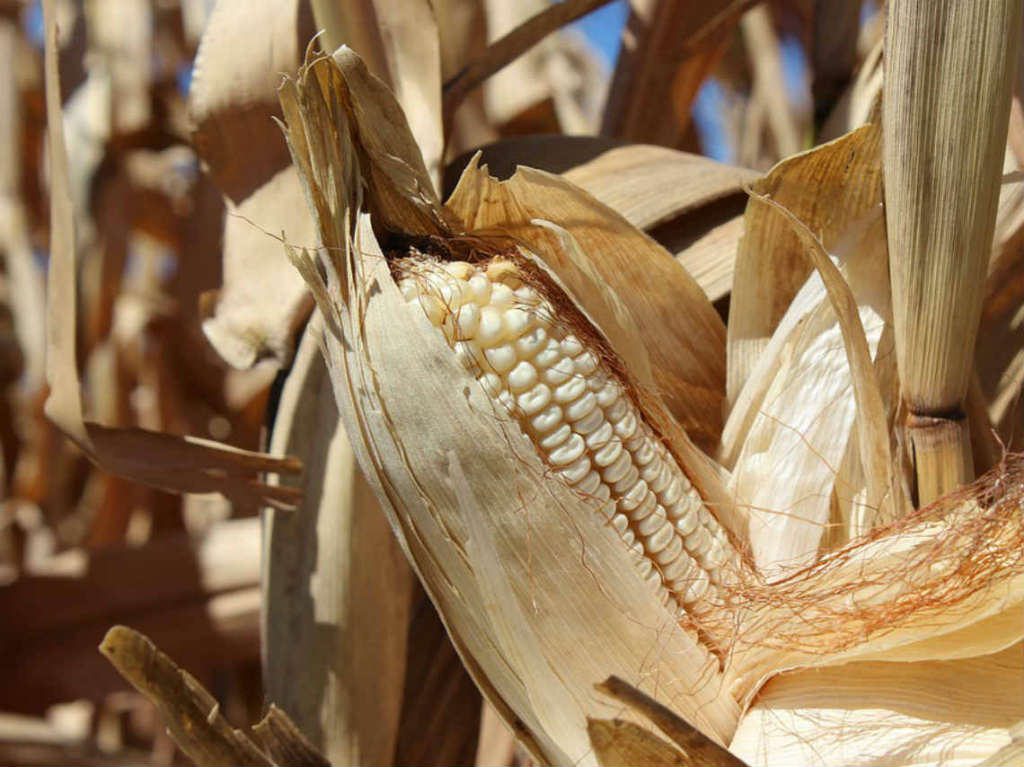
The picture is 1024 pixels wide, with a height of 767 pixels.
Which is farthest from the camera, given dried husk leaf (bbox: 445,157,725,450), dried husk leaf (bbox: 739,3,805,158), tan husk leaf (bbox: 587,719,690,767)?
dried husk leaf (bbox: 739,3,805,158)

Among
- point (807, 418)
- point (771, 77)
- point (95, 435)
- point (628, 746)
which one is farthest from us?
point (771, 77)

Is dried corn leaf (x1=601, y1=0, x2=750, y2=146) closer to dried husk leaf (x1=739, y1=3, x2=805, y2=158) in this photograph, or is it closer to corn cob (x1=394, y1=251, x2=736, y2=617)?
corn cob (x1=394, y1=251, x2=736, y2=617)

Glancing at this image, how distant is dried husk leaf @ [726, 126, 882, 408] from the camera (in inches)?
20.8

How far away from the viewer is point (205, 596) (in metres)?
0.95

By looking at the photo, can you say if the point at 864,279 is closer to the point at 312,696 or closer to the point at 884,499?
the point at 884,499

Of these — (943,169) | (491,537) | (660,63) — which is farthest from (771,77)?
(491,537)

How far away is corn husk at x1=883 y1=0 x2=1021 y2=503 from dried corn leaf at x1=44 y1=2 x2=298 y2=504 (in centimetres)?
40

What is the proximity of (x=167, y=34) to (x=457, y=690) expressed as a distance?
1459mm

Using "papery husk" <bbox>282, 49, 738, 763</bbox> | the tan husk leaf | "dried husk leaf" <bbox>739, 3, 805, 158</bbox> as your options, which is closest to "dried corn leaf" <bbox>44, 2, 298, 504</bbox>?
"papery husk" <bbox>282, 49, 738, 763</bbox>

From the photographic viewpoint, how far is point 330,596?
26.8 inches

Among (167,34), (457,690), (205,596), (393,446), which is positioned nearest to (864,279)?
(393,446)

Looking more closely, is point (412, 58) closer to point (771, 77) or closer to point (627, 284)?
point (627, 284)

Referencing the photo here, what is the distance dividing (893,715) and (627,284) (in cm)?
27

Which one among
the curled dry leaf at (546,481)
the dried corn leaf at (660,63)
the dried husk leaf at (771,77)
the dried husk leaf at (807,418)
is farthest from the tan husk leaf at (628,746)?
the dried husk leaf at (771,77)
